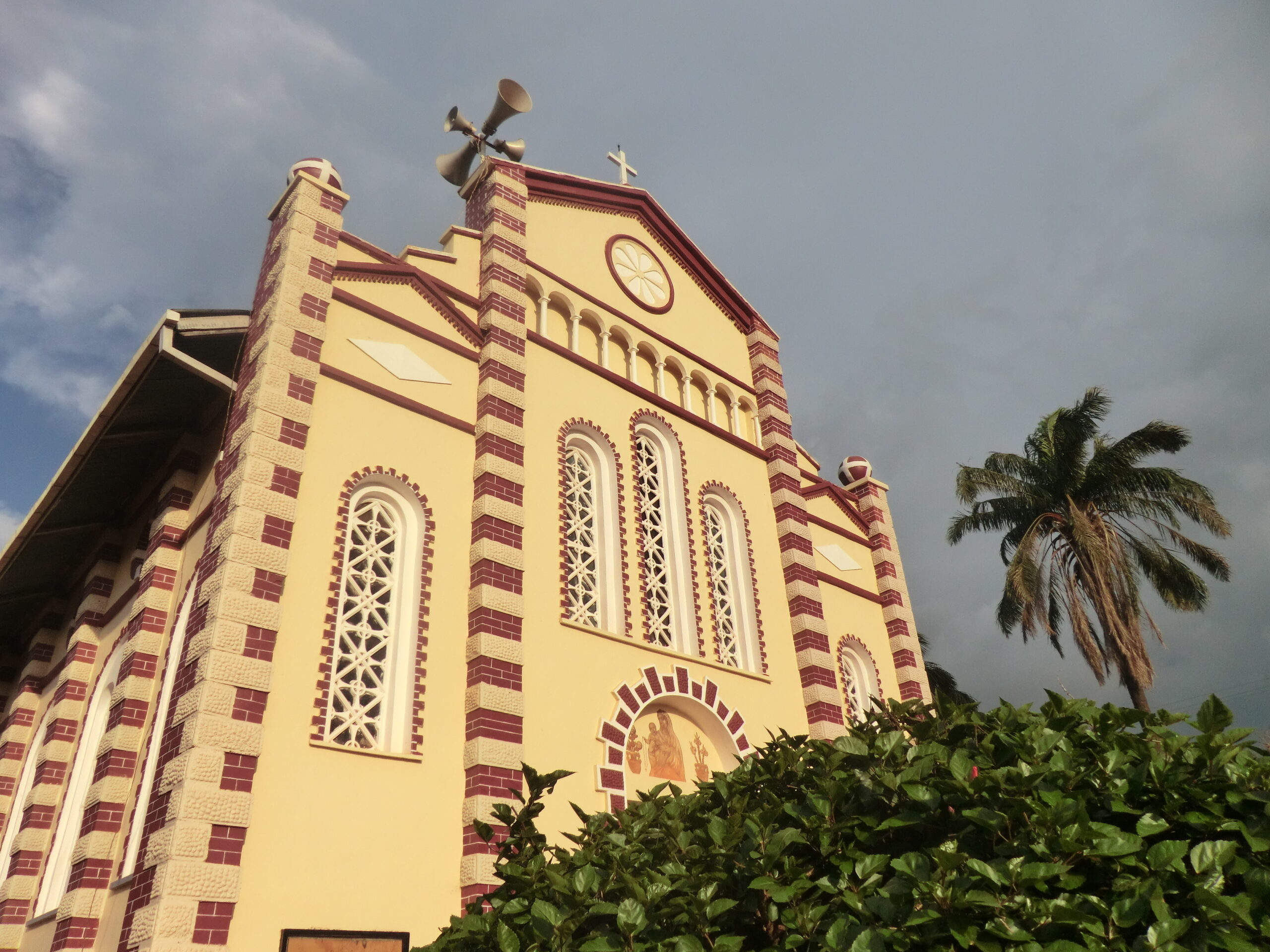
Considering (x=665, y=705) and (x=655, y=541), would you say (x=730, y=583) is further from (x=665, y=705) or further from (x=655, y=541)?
(x=665, y=705)

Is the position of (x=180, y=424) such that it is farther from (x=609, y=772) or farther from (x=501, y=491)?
(x=609, y=772)

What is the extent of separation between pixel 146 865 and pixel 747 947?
19.0 ft

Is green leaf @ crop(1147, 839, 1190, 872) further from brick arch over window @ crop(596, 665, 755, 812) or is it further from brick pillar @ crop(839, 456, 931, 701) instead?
brick pillar @ crop(839, 456, 931, 701)

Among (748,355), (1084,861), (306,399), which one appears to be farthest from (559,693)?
(748,355)

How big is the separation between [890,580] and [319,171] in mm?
12246

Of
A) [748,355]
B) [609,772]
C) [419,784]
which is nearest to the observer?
[419,784]

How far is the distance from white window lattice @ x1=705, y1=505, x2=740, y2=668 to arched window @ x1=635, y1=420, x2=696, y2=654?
2.20ft

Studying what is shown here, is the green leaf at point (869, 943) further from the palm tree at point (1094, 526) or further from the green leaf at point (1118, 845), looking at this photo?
the palm tree at point (1094, 526)

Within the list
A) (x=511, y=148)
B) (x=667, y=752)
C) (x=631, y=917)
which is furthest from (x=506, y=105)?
(x=631, y=917)

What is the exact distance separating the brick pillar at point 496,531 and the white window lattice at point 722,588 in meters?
3.83

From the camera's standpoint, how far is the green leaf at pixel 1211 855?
3211mm

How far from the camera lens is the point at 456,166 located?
14625 millimetres

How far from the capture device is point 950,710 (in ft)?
14.6

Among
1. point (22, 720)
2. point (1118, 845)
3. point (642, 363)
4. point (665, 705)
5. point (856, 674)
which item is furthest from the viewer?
point (856, 674)
